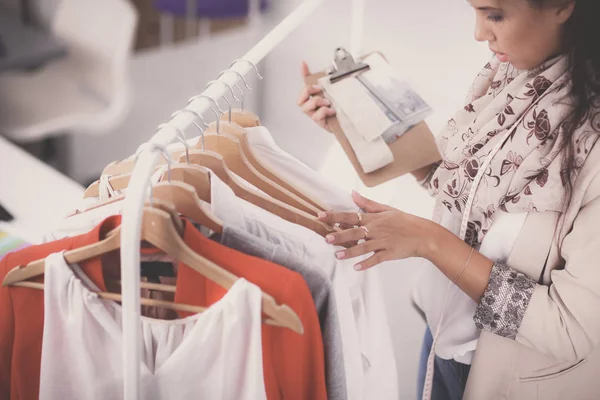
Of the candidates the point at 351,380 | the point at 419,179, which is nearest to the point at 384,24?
the point at 419,179

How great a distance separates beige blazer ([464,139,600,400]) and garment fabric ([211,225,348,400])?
0.34m

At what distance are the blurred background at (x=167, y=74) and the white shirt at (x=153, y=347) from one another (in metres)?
0.76

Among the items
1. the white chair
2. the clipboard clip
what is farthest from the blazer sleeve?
the white chair

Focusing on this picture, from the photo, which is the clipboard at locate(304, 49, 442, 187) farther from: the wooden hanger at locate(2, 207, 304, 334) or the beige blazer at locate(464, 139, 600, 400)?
the wooden hanger at locate(2, 207, 304, 334)

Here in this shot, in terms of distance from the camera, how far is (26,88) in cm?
326

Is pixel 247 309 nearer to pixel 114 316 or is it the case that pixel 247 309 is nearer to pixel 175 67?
pixel 114 316

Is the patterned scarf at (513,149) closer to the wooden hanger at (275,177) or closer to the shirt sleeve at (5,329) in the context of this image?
the wooden hanger at (275,177)

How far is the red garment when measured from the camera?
37.0 inches

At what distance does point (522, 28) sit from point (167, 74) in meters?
3.44

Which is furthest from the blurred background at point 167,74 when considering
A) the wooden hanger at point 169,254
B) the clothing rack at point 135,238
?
the clothing rack at point 135,238

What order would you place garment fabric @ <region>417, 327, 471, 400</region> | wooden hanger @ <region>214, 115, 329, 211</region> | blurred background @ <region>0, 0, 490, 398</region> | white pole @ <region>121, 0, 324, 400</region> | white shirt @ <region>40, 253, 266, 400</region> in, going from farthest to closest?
blurred background @ <region>0, 0, 490, 398</region>
garment fabric @ <region>417, 327, 471, 400</region>
wooden hanger @ <region>214, 115, 329, 211</region>
white shirt @ <region>40, 253, 266, 400</region>
white pole @ <region>121, 0, 324, 400</region>

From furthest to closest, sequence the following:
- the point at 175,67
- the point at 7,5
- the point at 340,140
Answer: the point at 175,67 < the point at 7,5 < the point at 340,140

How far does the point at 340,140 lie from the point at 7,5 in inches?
108

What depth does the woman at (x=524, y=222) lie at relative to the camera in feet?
3.56
